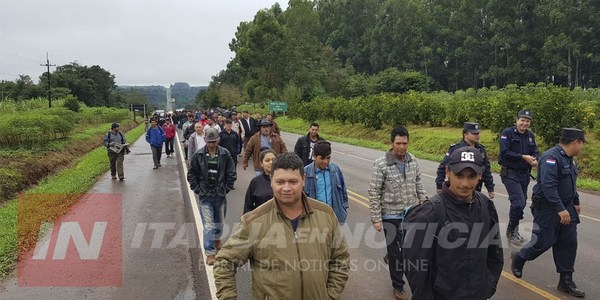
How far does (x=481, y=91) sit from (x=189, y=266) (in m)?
34.7

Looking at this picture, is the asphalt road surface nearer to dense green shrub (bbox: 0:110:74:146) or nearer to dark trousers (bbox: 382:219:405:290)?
dark trousers (bbox: 382:219:405:290)

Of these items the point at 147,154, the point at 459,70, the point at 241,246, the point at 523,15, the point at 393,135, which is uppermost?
the point at 523,15

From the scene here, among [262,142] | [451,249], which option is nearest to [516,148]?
[451,249]

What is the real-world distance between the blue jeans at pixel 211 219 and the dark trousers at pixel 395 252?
8.51ft

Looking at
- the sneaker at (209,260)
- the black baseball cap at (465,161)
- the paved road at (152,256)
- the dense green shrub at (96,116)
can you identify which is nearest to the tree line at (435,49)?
the dense green shrub at (96,116)

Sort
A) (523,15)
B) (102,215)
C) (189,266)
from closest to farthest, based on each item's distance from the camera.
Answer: (189,266), (102,215), (523,15)

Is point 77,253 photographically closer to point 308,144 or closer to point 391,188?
point 308,144

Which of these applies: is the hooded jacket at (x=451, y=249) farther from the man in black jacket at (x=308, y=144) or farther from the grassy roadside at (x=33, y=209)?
the grassy roadside at (x=33, y=209)

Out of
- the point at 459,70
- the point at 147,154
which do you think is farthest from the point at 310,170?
the point at 459,70

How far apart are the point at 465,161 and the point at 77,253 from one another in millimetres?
6063

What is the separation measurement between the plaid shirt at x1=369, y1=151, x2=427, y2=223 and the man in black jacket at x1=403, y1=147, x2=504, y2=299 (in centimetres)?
194

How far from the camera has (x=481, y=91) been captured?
35781 millimetres

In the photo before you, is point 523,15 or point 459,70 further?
point 459,70

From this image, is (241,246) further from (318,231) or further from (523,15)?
(523,15)
